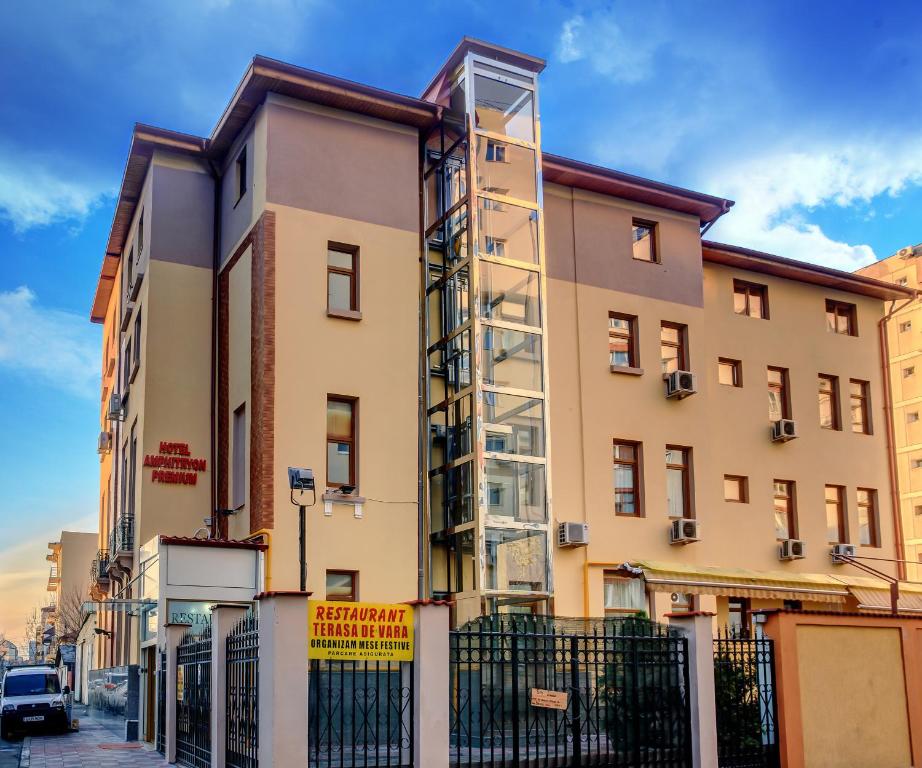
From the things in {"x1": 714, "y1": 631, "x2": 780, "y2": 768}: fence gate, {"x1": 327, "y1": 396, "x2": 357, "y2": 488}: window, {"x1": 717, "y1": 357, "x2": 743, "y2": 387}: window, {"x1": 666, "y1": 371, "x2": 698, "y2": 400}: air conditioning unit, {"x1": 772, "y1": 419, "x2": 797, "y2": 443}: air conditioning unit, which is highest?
{"x1": 717, "y1": 357, "x2": 743, "y2": 387}: window

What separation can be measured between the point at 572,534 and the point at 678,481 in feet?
13.3

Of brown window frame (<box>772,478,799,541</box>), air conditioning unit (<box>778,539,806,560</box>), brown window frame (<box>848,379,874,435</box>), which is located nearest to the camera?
air conditioning unit (<box>778,539,806,560</box>)

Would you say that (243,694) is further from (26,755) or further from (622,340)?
(622,340)

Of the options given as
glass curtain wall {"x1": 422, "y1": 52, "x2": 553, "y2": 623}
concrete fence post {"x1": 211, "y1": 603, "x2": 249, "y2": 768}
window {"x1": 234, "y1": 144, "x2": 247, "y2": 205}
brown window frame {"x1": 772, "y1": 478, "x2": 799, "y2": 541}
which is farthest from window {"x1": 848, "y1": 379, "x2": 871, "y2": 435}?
concrete fence post {"x1": 211, "y1": 603, "x2": 249, "y2": 768}

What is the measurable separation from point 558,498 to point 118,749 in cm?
1003

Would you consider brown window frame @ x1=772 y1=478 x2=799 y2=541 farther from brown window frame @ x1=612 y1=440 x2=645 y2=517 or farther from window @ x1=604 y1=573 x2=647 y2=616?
window @ x1=604 y1=573 x2=647 y2=616

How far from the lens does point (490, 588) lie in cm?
2186

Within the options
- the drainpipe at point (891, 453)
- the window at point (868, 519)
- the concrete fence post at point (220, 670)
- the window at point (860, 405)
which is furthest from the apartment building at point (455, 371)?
the concrete fence post at point (220, 670)

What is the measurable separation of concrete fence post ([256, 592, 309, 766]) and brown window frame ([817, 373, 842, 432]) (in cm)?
2101

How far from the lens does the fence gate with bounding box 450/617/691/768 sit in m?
14.2

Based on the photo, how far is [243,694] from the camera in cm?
1344

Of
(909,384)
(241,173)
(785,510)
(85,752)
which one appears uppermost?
(241,173)

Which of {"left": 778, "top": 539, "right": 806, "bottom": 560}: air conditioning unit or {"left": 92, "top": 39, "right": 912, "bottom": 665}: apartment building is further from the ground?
{"left": 92, "top": 39, "right": 912, "bottom": 665}: apartment building

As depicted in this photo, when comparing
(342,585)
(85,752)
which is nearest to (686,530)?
(342,585)
